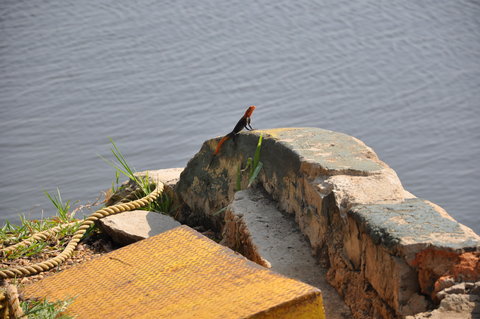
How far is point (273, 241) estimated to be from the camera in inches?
92.7

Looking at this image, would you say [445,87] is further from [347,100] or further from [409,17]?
[409,17]

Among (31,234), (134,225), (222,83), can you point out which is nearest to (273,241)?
(134,225)

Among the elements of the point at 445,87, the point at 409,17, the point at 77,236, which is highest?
the point at 409,17

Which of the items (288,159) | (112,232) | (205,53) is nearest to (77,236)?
(112,232)

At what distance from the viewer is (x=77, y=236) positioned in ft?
9.78

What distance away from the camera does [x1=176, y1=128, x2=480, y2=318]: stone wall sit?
1.72 metres

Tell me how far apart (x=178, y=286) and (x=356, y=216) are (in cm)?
56

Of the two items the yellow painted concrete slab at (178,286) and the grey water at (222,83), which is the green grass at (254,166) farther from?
the grey water at (222,83)

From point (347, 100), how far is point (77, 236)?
236 centimetres

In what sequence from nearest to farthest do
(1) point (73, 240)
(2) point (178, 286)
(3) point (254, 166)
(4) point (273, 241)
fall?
(2) point (178, 286) < (4) point (273, 241) < (3) point (254, 166) < (1) point (73, 240)

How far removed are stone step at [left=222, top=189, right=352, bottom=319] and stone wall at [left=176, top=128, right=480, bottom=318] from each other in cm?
4

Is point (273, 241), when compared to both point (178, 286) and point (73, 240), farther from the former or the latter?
point (73, 240)

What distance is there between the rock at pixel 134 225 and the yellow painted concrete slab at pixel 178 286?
0.90 meters

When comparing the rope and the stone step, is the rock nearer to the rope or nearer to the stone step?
the rope
